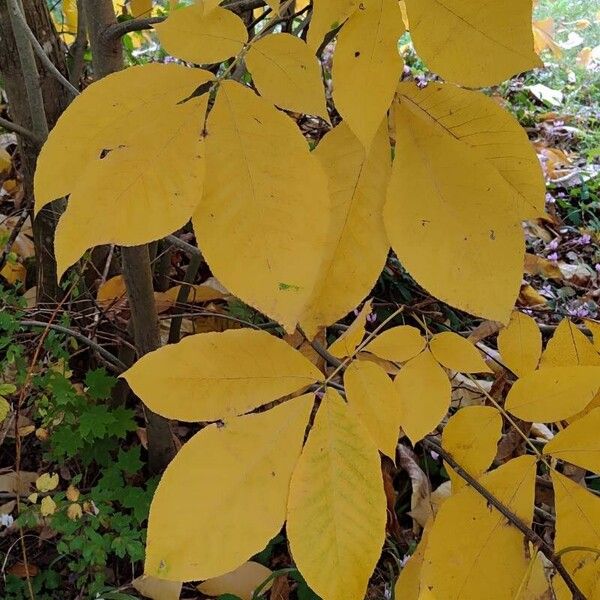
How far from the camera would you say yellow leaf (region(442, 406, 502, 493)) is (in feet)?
1.57

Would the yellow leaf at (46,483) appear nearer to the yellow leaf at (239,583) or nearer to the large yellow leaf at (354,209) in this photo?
the yellow leaf at (239,583)

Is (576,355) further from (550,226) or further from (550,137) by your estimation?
(550,137)

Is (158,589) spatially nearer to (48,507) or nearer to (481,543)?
(48,507)

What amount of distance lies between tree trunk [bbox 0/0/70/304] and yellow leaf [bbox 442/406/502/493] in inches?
31.0

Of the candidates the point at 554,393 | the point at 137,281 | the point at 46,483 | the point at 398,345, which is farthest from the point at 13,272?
the point at 554,393

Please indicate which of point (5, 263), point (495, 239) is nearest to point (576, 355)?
point (495, 239)

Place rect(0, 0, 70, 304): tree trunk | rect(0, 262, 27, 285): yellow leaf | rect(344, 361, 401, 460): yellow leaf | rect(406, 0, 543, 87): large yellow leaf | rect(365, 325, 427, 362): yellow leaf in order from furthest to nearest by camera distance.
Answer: rect(0, 262, 27, 285): yellow leaf → rect(0, 0, 70, 304): tree trunk → rect(365, 325, 427, 362): yellow leaf → rect(344, 361, 401, 460): yellow leaf → rect(406, 0, 543, 87): large yellow leaf

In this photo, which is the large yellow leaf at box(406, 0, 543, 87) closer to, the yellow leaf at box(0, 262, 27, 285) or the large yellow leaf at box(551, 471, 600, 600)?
the large yellow leaf at box(551, 471, 600, 600)

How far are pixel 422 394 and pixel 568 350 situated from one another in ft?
0.58

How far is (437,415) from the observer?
476 millimetres

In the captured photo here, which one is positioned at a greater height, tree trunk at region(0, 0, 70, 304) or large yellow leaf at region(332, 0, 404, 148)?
large yellow leaf at region(332, 0, 404, 148)

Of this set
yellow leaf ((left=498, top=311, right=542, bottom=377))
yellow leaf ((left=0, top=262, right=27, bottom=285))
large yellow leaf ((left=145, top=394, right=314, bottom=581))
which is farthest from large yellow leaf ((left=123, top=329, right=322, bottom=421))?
yellow leaf ((left=0, top=262, right=27, bottom=285))

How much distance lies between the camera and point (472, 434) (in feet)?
1.59

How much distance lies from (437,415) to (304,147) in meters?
0.25
